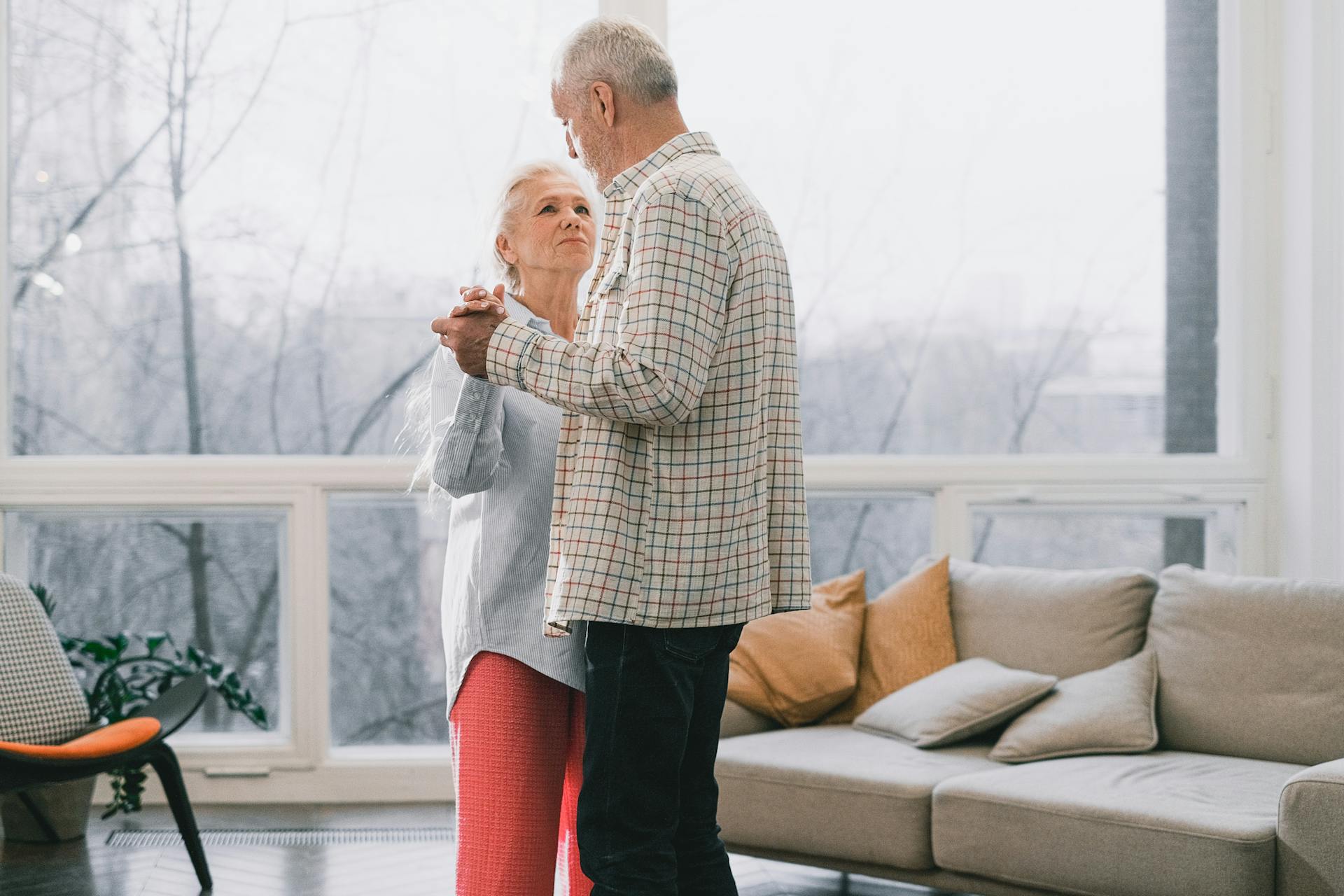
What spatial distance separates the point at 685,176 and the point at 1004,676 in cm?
199

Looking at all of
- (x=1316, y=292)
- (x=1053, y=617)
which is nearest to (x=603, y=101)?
(x=1053, y=617)

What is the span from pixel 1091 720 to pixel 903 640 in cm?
58

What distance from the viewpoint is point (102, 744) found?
10.1 ft

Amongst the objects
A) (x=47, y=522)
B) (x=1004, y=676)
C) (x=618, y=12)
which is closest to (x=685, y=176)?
(x=1004, y=676)

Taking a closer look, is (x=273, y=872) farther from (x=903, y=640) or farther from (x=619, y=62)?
(x=619, y=62)

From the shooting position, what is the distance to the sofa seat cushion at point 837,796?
2.79 metres

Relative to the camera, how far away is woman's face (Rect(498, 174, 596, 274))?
2086 millimetres

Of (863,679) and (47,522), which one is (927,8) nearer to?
(863,679)

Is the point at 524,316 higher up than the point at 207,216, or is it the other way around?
the point at 207,216

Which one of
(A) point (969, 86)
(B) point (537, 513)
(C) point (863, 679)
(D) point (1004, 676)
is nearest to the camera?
(B) point (537, 513)

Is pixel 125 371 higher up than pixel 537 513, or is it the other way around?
pixel 125 371

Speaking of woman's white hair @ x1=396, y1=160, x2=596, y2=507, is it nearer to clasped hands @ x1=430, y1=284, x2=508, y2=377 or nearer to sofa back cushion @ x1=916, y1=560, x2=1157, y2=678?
clasped hands @ x1=430, y1=284, x2=508, y2=377

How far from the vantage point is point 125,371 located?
13.5 ft

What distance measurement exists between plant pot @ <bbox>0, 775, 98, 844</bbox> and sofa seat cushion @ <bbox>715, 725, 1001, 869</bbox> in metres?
1.89
